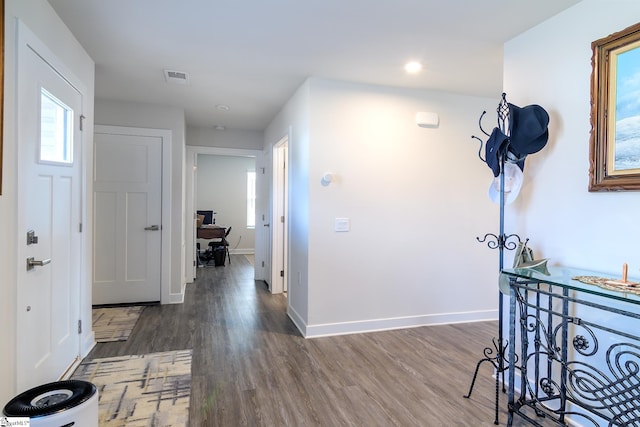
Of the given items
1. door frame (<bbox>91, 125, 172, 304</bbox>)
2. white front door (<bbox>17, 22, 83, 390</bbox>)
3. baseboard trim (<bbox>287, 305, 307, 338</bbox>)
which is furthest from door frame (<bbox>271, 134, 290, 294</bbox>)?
white front door (<bbox>17, 22, 83, 390</bbox>)

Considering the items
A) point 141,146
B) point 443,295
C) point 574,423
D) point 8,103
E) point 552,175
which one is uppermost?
point 141,146

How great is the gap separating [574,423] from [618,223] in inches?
46.0

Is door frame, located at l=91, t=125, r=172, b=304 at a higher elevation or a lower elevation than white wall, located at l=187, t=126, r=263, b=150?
lower

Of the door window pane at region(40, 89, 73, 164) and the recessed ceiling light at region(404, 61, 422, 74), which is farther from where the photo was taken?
the recessed ceiling light at region(404, 61, 422, 74)

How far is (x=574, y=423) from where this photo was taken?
79.7 inches

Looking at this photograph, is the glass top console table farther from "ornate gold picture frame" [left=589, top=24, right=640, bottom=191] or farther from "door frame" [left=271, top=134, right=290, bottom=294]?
"door frame" [left=271, top=134, right=290, bottom=294]

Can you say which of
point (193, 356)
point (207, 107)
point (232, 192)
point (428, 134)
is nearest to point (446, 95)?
point (428, 134)

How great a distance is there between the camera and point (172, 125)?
14.5ft

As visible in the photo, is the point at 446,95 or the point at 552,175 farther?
the point at 446,95

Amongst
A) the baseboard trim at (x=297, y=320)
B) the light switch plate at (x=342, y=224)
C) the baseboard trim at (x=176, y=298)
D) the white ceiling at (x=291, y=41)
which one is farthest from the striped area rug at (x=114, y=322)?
the white ceiling at (x=291, y=41)

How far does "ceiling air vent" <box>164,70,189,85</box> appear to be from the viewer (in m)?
3.25

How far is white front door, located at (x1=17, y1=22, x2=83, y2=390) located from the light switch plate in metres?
2.14

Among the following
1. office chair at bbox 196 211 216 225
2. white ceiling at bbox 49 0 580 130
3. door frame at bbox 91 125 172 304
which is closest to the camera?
white ceiling at bbox 49 0 580 130

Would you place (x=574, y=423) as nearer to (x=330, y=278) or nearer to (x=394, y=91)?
(x=330, y=278)
